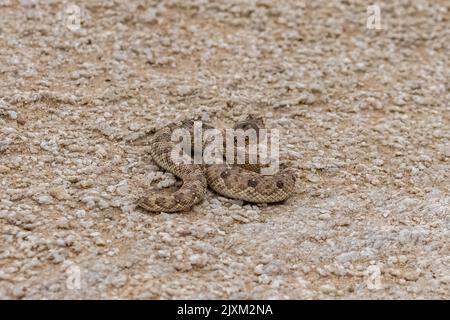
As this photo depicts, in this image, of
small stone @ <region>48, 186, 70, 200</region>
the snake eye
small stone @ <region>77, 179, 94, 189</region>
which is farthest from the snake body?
small stone @ <region>48, 186, 70, 200</region>

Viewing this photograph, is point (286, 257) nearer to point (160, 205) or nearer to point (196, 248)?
point (196, 248)

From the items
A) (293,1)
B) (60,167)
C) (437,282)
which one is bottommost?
(437,282)

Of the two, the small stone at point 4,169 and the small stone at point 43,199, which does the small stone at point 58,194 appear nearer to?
the small stone at point 43,199

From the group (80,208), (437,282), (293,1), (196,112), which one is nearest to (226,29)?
(293,1)

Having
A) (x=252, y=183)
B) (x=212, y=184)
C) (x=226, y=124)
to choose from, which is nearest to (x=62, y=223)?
(x=212, y=184)

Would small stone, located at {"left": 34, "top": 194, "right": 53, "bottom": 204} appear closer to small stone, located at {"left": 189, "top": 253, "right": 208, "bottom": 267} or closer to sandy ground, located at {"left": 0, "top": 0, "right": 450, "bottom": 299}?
sandy ground, located at {"left": 0, "top": 0, "right": 450, "bottom": 299}
